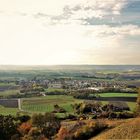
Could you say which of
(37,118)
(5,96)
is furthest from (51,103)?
(37,118)

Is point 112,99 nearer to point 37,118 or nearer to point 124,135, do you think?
point 37,118

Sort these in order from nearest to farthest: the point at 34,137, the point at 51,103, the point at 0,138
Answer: the point at 34,137, the point at 0,138, the point at 51,103

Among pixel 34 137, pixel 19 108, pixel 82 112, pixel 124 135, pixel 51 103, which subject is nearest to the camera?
pixel 124 135

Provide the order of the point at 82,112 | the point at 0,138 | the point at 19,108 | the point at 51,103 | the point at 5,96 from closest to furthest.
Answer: the point at 0,138
the point at 82,112
the point at 19,108
the point at 51,103
the point at 5,96

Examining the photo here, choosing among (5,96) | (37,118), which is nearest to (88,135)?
(37,118)

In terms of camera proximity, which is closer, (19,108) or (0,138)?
(0,138)

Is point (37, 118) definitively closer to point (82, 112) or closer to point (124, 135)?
point (124, 135)

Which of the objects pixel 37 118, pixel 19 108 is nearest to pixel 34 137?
pixel 37 118

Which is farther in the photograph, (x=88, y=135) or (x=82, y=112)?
(x=82, y=112)

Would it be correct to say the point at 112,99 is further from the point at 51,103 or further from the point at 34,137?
the point at 34,137

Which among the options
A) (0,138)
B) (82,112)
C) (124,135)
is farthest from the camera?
(82,112)
